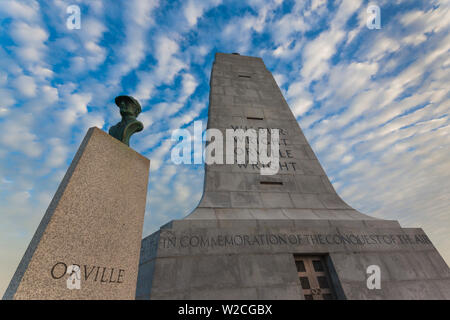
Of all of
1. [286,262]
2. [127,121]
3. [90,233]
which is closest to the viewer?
[90,233]

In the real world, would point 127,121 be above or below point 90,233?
above

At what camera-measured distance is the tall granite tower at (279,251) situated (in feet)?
14.7

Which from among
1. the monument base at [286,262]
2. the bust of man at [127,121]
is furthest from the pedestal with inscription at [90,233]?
the monument base at [286,262]

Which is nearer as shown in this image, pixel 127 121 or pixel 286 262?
pixel 127 121

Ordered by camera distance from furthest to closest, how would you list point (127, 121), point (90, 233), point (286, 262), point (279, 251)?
point (279, 251) < point (286, 262) < point (127, 121) < point (90, 233)

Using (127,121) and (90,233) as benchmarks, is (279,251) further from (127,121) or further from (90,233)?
(127,121)

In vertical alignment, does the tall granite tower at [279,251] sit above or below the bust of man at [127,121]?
below

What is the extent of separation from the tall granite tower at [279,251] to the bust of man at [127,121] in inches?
97.9

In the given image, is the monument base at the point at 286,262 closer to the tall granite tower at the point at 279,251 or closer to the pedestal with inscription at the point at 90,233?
A: the tall granite tower at the point at 279,251

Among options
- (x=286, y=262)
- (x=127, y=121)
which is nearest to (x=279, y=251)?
(x=286, y=262)

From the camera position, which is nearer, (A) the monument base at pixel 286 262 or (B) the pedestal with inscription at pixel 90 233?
(B) the pedestal with inscription at pixel 90 233

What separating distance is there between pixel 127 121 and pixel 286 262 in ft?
17.0

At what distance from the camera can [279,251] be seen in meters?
5.09
